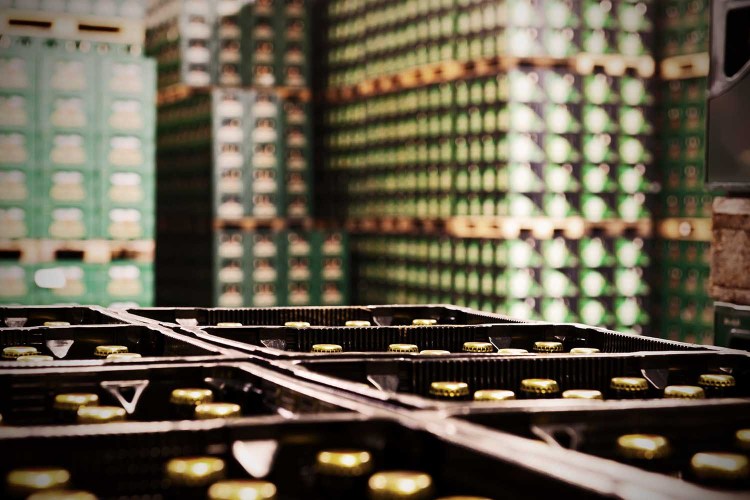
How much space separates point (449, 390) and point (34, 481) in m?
1.08

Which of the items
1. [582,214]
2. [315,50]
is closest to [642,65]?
[582,214]

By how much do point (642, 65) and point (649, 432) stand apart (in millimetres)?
6762

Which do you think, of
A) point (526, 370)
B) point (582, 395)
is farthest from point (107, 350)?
point (582, 395)

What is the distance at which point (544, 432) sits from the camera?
179 centimetres

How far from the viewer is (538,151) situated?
7.90m

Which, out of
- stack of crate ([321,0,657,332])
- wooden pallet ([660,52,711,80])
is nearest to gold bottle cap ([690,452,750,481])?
stack of crate ([321,0,657,332])

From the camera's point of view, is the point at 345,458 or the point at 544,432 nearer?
the point at 345,458

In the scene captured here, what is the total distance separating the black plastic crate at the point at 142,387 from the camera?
7.05ft

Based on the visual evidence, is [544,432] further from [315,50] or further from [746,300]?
[315,50]

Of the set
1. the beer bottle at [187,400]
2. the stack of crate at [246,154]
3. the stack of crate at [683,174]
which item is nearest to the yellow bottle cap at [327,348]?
the beer bottle at [187,400]

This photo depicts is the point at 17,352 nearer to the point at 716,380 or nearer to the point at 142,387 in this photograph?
the point at 142,387

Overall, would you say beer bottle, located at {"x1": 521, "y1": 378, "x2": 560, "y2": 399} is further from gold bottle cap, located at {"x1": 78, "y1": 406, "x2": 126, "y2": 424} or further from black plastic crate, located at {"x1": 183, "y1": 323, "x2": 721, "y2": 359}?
gold bottle cap, located at {"x1": 78, "y1": 406, "x2": 126, "y2": 424}

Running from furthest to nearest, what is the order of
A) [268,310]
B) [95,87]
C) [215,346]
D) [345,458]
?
[95,87] < [268,310] < [215,346] < [345,458]

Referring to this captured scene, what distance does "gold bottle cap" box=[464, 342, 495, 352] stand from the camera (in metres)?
3.10
